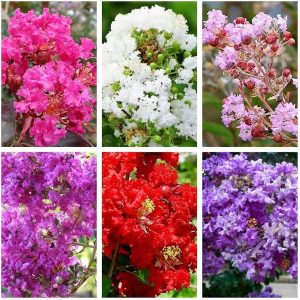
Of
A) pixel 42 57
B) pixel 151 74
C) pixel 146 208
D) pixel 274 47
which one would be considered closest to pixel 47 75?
pixel 42 57

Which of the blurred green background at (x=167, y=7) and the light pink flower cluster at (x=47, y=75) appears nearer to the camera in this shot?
the light pink flower cluster at (x=47, y=75)

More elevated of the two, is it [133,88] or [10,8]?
[10,8]

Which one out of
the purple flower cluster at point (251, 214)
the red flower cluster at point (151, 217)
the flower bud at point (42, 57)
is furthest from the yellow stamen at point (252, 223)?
the flower bud at point (42, 57)

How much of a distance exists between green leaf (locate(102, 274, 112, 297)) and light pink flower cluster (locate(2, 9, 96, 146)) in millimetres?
494

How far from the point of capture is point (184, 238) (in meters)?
2.77

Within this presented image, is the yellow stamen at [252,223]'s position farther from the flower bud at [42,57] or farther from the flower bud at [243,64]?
the flower bud at [42,57]

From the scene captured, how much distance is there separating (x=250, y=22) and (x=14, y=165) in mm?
938

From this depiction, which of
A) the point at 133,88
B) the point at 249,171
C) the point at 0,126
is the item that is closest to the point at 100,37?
the point at 133,88

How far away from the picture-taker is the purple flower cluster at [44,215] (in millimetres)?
2803

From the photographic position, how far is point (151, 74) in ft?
8.98

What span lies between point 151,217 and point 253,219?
350mm

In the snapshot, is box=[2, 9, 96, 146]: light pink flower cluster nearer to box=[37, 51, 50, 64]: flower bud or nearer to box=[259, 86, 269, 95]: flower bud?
box=[37, 51, 50, 64]: flower bud

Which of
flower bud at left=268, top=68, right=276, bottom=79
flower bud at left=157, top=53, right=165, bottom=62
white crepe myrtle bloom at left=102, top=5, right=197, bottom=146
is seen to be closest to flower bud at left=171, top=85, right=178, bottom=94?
white crepe myrtle bloom at left=102, top=5, right=197, bottom=146

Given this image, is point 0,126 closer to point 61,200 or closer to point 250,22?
point 61,200
